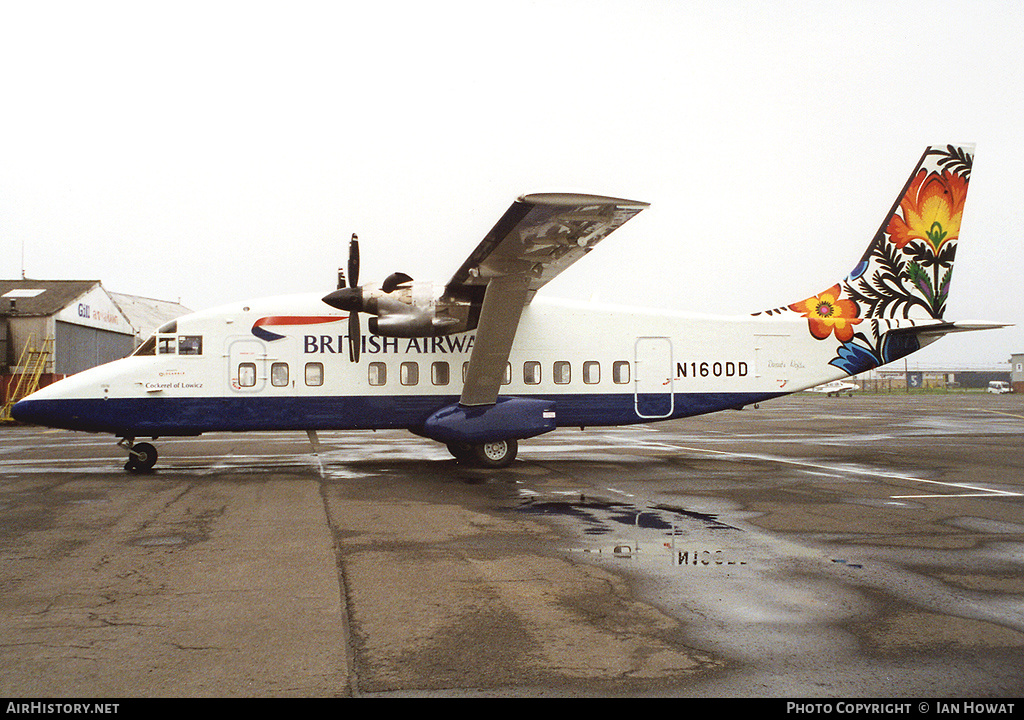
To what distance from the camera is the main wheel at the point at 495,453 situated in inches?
603

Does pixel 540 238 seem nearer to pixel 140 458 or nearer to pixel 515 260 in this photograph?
pixel 515 260

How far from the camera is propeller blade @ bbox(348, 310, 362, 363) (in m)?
15.0

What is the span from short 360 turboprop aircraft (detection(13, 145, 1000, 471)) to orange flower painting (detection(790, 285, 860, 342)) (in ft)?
0.11

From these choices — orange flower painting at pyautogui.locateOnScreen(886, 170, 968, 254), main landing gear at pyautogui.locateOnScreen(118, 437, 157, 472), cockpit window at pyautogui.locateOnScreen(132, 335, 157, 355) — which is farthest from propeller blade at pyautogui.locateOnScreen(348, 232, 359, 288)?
orange flower painting at pyautogui.locateOnScreen(886, 170, 968, 254)

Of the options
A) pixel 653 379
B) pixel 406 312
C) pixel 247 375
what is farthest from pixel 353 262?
pixel 653 379

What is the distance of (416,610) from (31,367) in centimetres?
3636

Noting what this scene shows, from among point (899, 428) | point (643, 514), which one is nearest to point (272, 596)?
point (643, 514)

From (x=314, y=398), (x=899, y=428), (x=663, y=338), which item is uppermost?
(x=663, y=338)

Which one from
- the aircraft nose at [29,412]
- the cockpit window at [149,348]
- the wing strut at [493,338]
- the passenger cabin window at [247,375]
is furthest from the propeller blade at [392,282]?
the aircraft nose at [29,412]

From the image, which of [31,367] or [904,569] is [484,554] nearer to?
[904,569]

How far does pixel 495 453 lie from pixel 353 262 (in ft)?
16.2

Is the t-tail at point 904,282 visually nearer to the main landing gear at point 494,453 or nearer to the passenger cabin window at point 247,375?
the main landing gear at point 494,453

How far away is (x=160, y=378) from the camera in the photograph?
15094 mm

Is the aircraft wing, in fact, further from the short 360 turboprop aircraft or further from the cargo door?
the cargo door
